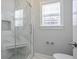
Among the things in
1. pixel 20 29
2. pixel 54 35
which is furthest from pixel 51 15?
pixel 20 29

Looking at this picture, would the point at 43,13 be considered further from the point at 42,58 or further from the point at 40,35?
the point at 42,58

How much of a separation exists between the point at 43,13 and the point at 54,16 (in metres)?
0.41

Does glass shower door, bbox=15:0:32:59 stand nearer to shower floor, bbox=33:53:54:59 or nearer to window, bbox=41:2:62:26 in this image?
shower floor, bbox=33:53:54:59

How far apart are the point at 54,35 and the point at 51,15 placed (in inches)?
25.6

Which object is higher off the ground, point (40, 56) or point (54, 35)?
point (54, 35)

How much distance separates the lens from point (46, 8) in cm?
331

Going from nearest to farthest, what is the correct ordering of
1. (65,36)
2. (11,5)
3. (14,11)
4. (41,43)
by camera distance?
1. (11,5)
2. (14,11)
3. (65,36)
4. (41,43)

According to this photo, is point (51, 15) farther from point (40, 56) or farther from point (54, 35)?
point (40, 56)

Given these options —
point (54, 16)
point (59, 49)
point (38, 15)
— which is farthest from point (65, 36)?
point (38, 15)

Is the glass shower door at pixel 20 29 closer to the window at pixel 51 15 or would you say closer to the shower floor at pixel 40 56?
the shower floor at pixel 40 56

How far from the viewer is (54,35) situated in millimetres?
3123

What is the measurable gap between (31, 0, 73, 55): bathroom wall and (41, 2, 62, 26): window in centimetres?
19

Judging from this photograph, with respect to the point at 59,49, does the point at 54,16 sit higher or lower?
higher

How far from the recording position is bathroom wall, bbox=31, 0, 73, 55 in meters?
2.86
